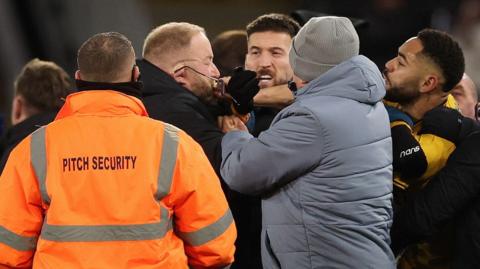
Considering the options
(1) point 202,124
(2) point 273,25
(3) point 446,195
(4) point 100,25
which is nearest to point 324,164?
(3) point 446,195

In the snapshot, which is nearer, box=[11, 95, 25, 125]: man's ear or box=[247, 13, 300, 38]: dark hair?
box=[247, 13, 300, 38]: dark hair

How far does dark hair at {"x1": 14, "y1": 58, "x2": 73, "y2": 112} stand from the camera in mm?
4754

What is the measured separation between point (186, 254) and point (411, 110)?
1162mm

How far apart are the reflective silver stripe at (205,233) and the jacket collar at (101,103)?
439 millimetres

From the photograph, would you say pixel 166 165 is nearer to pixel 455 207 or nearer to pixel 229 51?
pixel 455 207

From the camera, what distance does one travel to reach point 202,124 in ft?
12.1

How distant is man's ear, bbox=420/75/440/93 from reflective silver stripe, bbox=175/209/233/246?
107 cm

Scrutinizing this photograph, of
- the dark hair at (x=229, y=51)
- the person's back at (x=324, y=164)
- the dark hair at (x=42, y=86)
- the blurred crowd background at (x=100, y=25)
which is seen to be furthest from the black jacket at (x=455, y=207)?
the blurred crowd background at (x=100, y=25)

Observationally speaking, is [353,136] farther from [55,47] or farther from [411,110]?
[55,47]

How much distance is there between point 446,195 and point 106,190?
1.27m

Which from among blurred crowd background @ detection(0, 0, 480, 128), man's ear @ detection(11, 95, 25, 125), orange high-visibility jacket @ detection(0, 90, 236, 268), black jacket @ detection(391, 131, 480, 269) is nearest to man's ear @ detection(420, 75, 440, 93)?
black jacket @ detection(391, 131, 480, 269)

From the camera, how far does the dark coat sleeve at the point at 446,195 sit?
346cm

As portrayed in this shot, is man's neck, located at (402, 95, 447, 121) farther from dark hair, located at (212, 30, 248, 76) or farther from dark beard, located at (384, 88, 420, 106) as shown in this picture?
dark hair, located at (212, 30, 248, 76)

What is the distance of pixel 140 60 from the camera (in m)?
3.88
